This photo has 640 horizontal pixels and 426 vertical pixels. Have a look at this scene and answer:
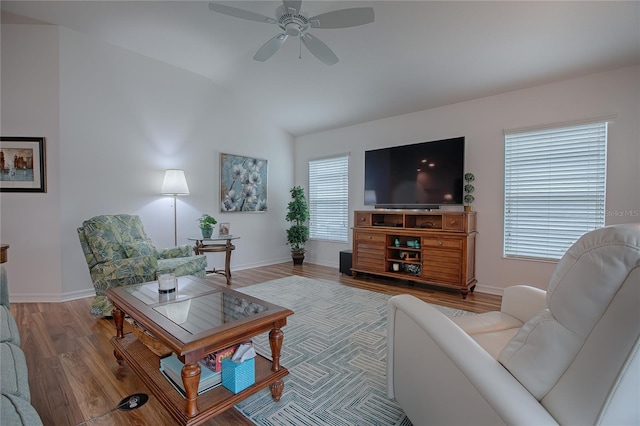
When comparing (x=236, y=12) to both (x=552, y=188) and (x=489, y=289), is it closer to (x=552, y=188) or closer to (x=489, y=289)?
(x=552, y=188)

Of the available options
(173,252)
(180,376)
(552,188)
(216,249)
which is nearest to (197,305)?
(180,376)

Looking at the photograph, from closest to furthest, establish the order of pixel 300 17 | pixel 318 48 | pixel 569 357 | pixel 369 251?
pixel 569 357 < pixel 300 17 < pixel 318 48 < pixel 369 251

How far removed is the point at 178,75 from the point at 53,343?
12.2 ft

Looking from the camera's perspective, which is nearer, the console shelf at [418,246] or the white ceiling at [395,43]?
the white ceiling at [395,43]

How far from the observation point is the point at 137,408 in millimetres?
1635

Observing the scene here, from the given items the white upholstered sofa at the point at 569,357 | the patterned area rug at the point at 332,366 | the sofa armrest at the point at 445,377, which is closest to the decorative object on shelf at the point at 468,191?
the patterned area rug at the point at 332,366

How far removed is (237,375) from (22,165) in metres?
3.86

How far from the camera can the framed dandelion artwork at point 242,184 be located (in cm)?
492

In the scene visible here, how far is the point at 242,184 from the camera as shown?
5168 millimetres

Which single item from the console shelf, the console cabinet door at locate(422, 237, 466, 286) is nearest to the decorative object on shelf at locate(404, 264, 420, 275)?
the console shelf

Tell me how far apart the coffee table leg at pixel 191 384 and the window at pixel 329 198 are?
13.6 ft

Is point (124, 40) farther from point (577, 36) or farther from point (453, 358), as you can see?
point (577, 36)

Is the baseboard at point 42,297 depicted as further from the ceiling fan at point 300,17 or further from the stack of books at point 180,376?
the ceiling fan at point 300,17

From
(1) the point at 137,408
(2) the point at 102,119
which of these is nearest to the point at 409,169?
(1) the point at 137,408
